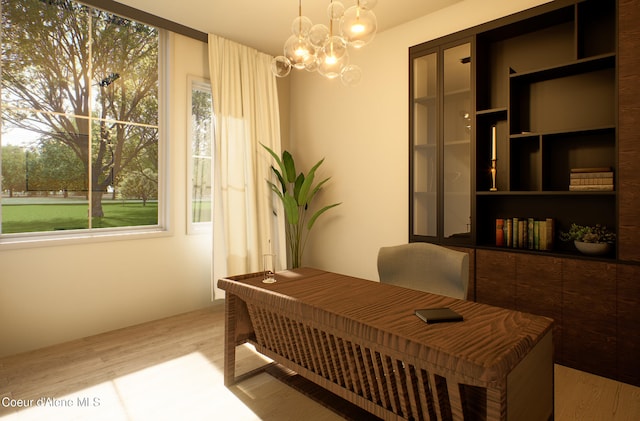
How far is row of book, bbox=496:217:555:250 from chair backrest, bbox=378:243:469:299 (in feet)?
3.10

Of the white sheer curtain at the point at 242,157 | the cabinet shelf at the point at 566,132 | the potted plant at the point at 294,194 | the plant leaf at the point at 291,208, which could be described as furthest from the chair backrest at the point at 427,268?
the white sheer curtain at the point at 242,157

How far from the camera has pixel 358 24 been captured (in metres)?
1.64

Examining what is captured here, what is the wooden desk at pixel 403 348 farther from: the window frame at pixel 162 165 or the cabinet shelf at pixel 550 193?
the window frame at pixel 162 165

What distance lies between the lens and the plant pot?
2.36 metres

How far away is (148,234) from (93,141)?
908mm

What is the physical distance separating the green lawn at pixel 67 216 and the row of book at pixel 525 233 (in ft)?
10.0

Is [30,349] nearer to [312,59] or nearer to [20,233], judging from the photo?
[20,233]

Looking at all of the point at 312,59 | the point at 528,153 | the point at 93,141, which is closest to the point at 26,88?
the point at 93,141

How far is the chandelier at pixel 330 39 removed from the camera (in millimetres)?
1644

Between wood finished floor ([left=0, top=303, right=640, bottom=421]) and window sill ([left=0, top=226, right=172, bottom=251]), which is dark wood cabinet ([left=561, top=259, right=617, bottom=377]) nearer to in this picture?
wood finished floor ([left=0, top=303, right=640, bottom=421])

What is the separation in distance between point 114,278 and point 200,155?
55.2 inches

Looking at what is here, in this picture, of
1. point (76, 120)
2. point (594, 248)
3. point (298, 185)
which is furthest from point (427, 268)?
point (76, 120)

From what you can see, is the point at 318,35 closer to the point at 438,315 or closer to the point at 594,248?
the point at 438,315

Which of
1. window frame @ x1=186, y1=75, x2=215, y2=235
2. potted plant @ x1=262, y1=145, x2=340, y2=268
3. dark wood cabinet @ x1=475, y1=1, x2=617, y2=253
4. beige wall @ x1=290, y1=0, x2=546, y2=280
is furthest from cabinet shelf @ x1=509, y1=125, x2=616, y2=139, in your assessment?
window frame @ x1=186, y1=75, x2=215, y2=235
